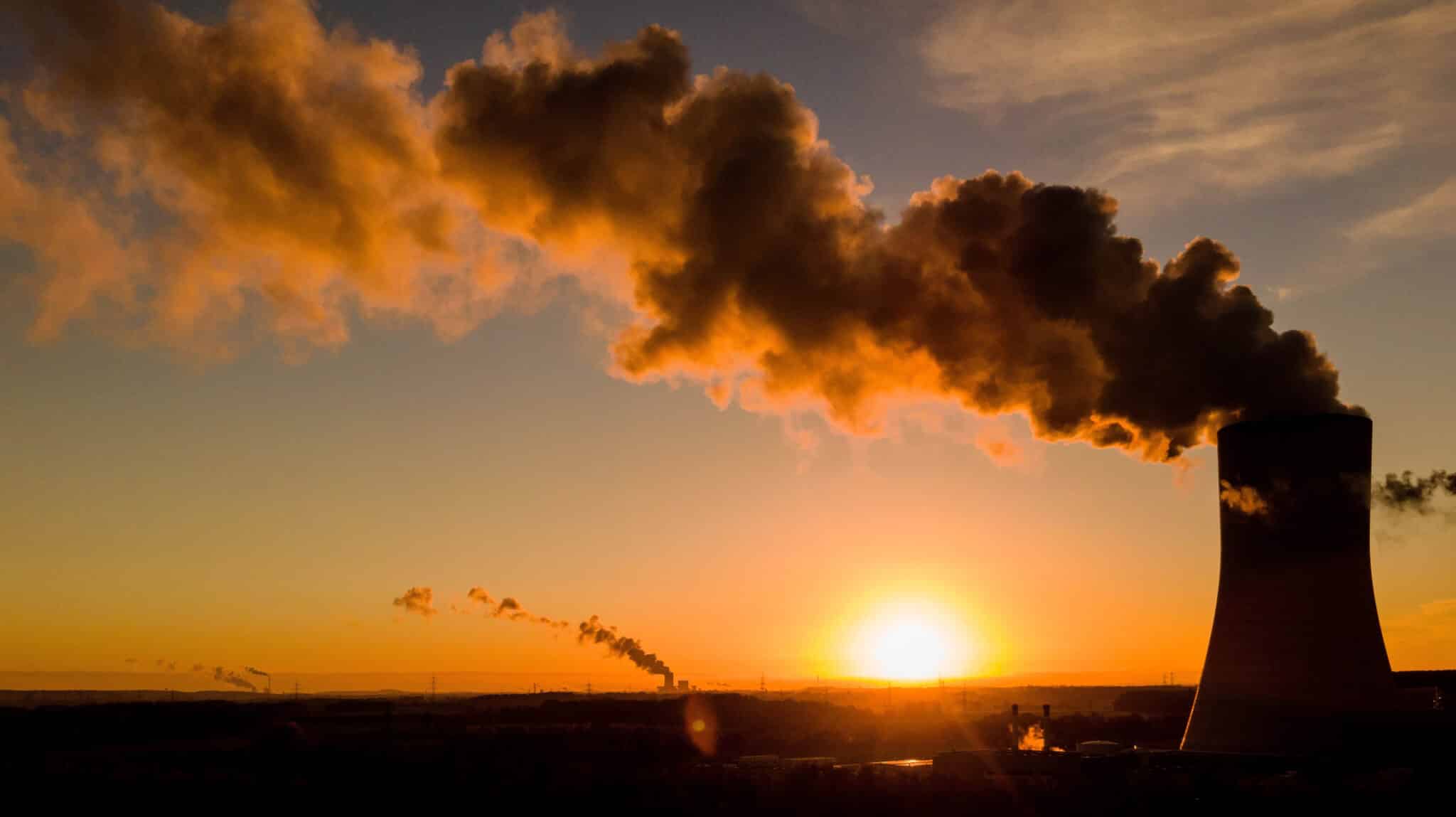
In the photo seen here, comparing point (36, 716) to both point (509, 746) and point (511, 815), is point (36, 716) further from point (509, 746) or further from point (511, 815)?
point (511, 815)

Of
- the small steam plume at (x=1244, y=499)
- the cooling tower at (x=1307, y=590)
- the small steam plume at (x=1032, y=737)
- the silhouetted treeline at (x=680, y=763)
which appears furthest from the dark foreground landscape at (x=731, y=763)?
the small steam plume at (x=1244, y=499)

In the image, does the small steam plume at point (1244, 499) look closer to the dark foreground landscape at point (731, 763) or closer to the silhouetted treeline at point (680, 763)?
the dark foreground landscape at point (731, 763)

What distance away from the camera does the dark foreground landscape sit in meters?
30.8

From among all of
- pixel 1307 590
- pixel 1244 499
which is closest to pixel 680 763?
pixel 1244 499

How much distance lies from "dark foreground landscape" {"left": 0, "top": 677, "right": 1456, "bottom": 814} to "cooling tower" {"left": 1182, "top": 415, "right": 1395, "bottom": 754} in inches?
38.1

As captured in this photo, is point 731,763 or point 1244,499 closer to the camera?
point 1244,499

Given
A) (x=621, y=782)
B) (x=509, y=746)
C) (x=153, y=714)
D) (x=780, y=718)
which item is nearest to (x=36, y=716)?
(x=153, y=714)

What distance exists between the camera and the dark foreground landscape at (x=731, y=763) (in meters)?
30.8

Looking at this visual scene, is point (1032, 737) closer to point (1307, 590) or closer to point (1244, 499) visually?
point (1244, 499)

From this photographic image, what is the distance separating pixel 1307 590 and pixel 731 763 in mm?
28614

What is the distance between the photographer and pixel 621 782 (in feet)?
131

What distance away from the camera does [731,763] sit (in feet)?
172

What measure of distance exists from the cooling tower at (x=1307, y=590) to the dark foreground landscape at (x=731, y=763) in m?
0.97

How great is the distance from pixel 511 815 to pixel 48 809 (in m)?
12.8
